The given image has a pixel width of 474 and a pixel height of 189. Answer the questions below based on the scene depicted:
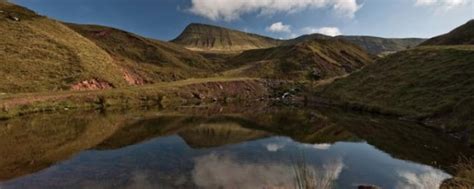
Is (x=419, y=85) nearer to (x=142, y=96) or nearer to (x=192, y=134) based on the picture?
(x=192, y=134)

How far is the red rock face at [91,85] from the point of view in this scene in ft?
280

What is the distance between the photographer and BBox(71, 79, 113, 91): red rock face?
85.4 metres

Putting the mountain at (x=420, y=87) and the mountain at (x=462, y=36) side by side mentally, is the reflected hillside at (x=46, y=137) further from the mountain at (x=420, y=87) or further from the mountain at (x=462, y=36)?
the mountain at (x=462, y=36)

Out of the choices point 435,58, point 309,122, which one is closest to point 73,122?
point 309,122

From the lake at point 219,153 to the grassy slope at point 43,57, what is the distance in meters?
33.2

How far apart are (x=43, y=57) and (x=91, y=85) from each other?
1737 cm

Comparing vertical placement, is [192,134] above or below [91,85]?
below

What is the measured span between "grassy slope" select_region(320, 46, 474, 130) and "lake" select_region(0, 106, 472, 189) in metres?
5.28

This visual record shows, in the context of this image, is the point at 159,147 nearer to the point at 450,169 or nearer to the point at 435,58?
the point at 450,169

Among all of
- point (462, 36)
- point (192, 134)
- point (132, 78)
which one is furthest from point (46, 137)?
point (462, 36)

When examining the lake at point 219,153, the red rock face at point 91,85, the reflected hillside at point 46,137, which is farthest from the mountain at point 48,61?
the lake at point 219,153

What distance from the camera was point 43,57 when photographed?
9612cm

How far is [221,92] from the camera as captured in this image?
10956 cm

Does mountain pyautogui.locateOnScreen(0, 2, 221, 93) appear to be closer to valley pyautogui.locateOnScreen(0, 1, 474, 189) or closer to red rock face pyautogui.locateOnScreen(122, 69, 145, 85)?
red rock face pyautogui.locateOnScreen(122, 69, 145, 85)
